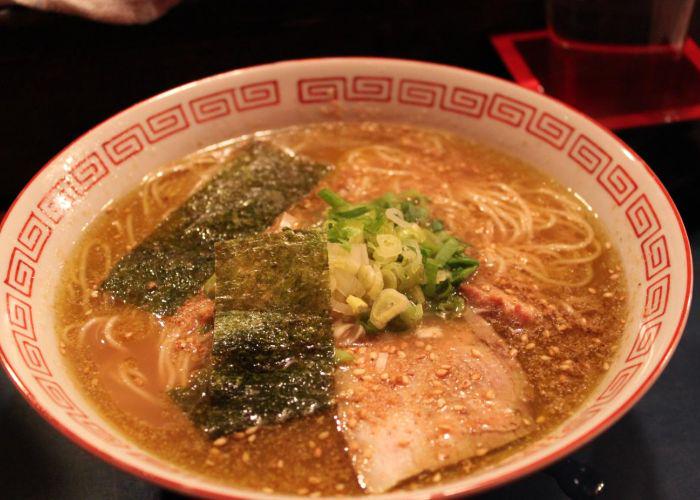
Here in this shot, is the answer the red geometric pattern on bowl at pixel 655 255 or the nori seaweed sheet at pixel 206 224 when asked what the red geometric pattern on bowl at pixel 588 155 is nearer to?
the red geometric pattern on bowl at pixel 655 255

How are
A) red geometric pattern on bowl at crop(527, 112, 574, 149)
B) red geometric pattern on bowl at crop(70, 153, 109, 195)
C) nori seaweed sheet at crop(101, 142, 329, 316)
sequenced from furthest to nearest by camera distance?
red geometric pattern on bowl at crop(527, 112, 574, 149), red geometric pattern on bowl at crop(70, 153, 109, 195), nori seaweed sheet at crop(101, 142, 329, 316)

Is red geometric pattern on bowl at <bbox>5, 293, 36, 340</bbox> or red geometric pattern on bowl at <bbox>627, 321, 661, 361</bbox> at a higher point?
red geometric pattern on bowl at <bbox>627, 321, 661, 361</bbox>

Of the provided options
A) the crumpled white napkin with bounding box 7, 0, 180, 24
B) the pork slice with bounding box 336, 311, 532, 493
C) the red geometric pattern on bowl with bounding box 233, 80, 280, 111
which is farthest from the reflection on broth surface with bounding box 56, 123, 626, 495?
the crumpled white napkin with bounding box 7, 0, 180, 24

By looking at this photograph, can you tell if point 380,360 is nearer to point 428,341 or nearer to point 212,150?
point 428,341

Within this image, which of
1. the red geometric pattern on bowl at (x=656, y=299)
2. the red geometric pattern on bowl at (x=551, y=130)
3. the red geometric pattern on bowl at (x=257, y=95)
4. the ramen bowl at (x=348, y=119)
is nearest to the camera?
the ramen bowl at (x=348, y=119)

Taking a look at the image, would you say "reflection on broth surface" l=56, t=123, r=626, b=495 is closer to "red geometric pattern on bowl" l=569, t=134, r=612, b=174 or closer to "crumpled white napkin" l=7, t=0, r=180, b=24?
"red geometric pattern on bowl" l=569, t=134, r=612, b=174

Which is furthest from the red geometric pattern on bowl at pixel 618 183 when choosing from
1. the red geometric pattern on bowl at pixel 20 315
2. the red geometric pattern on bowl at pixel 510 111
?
the red geometric pattern on bowl at pixel 20 315
